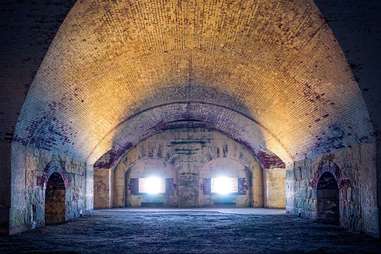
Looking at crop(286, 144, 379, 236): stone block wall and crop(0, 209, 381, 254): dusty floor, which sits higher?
crop(286, 144, 379, 236): stone block wall

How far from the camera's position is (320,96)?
925 centimetres

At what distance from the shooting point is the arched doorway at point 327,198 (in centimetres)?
1175

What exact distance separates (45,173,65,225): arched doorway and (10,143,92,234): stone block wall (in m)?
0.14

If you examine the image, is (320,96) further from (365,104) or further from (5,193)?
(5,193)

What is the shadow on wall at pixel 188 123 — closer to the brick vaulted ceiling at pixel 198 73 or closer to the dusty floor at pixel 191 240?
the brick vaulted ceiling at pixel 198 73

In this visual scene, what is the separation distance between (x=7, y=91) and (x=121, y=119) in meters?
6.23

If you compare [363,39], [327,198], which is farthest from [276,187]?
[363,39]

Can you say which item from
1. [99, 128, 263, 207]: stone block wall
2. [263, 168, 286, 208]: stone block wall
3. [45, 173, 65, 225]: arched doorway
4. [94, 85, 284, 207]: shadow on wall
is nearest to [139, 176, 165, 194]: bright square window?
[99, 128, 263, 207]: stone block wall

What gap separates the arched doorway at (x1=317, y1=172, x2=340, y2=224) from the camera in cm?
1175

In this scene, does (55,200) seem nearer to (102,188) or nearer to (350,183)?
(102,188)

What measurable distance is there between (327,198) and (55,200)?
282 inches

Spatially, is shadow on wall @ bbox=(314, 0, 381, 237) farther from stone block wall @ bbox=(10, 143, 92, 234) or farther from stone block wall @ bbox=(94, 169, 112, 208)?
stone block wall @ bbox=(94, 169, 112, 208)

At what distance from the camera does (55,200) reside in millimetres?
12703

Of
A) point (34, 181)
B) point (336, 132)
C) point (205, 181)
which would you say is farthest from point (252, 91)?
point (205, 181)
